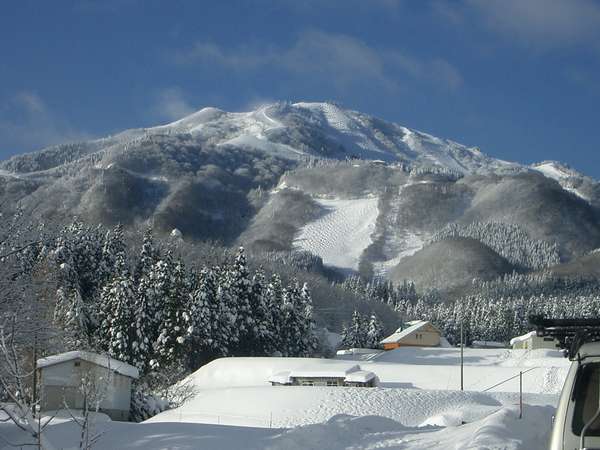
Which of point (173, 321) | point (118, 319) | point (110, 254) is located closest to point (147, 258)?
point (110, 254)

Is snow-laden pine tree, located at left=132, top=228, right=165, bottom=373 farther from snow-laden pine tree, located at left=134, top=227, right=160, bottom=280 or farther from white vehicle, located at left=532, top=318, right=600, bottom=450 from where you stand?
white vehicle, located at left=532, top=318, right=600, bottom=450

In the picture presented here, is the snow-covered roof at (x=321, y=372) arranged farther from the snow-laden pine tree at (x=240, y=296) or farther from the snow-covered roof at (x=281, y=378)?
the snow-laden pine tree at (x=240, y=296)

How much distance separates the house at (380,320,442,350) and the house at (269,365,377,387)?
130 ft

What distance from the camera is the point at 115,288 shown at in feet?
190

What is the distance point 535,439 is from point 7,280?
40.4ft

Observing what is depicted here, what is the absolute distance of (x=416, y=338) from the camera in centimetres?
9425

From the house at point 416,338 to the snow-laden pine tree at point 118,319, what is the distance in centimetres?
4046

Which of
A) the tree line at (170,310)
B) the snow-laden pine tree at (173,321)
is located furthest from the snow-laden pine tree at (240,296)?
the snow-laden pine tree at (173,321)

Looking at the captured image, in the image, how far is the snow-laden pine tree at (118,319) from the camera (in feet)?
181

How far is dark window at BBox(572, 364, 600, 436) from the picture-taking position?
5.81m

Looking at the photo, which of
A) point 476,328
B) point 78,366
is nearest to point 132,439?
point 78,366

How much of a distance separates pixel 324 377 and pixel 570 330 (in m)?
45.6

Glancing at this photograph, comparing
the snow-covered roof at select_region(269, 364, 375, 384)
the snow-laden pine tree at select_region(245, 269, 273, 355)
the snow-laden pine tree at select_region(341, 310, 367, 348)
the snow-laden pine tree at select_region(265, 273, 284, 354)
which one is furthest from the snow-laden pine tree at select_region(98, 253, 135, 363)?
the snow-laden pine tree at select_region(341, 310, 367, 348)

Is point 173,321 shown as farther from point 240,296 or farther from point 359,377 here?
point 359,377
